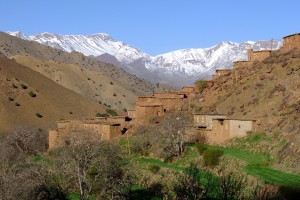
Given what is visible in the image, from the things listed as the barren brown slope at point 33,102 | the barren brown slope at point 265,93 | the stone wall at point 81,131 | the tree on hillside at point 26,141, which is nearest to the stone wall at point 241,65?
the barren brown slope at point 265,93

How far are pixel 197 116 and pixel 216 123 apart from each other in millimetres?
4073

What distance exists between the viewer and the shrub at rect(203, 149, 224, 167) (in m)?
27.2

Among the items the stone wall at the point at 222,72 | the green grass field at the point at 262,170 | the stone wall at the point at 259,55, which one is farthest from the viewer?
the stone wall at the point at 222,72

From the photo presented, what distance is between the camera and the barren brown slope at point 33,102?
5397 cm

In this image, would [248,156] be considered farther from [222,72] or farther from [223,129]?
[222,72]

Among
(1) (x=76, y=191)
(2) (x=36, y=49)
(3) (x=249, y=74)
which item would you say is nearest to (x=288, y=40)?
(3) (x=249, y=74)

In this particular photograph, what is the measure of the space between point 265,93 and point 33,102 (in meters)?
30.4

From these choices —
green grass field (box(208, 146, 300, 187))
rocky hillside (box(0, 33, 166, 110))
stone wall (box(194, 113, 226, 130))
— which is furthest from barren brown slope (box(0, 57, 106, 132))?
green grass field (box(208, 146, 300, 187))

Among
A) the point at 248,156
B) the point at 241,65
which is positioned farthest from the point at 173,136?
the point at 241,65

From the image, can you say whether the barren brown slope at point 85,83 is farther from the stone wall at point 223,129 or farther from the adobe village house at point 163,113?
the stone wall at point 223,129

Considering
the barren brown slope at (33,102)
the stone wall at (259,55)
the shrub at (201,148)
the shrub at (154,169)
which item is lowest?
the shrub at (154,169)

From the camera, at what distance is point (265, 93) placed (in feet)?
123

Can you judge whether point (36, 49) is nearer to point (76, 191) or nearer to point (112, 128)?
point (112, 128)

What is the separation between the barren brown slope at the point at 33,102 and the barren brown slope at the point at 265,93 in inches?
786
